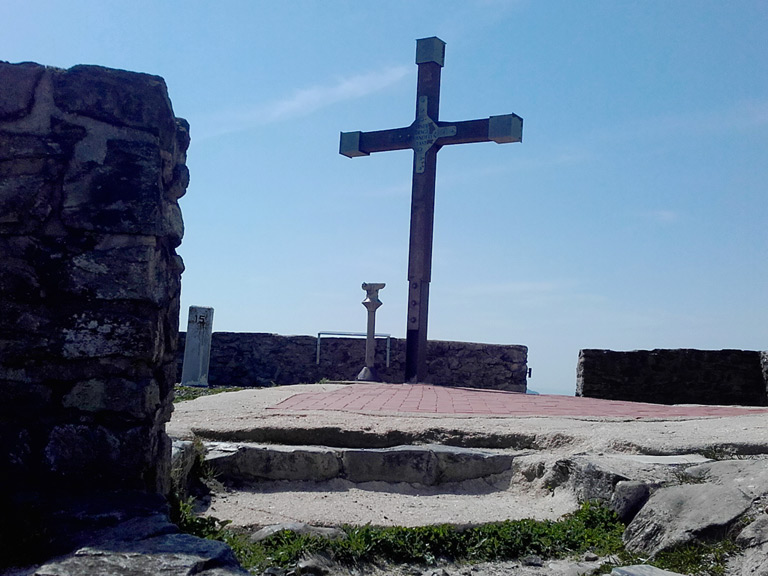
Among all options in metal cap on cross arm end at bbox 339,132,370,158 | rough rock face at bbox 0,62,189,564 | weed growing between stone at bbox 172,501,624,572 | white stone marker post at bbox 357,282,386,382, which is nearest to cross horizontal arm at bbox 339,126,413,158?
metal cap on cross arm end at bbox 339,132,370,158

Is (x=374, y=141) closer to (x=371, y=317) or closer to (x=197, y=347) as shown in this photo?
(x=371, y=317)

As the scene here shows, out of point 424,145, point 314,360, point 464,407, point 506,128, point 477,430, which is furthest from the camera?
point 314,360

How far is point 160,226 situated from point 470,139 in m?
7.54

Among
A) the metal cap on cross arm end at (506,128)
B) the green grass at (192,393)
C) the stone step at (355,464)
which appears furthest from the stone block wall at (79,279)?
the metal cap on cross arm end at (506,128)

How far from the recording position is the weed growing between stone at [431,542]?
2.66 meters

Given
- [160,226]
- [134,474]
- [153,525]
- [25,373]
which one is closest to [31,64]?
[160,226]

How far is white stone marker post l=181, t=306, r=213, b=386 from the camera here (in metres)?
10.1

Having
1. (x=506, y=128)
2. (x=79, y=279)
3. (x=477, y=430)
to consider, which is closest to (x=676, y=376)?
(x=506, y=128)

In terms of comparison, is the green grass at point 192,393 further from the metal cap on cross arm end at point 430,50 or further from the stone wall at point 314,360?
the metal cap on cross arm end at point 430,50

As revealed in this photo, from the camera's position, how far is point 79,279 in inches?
103

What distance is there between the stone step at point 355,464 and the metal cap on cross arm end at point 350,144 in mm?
7075

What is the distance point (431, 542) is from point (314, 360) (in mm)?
8911

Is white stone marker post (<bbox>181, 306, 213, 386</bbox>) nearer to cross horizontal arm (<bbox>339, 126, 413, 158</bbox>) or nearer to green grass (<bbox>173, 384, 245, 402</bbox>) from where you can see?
green grass (<bbox>173, 384, 245, 402</bbox>)

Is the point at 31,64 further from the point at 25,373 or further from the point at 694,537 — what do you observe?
the point at 694,537
